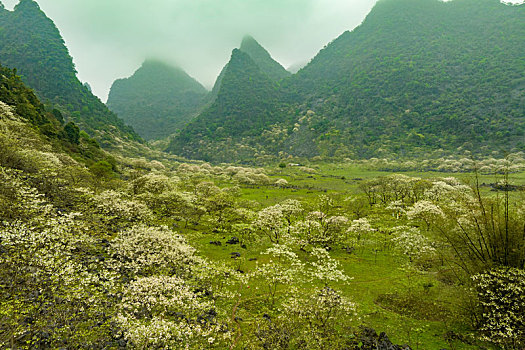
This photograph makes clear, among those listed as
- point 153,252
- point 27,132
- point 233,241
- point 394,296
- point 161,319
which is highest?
point 27,132

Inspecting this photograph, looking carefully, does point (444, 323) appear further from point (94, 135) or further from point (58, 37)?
point (58, 37)

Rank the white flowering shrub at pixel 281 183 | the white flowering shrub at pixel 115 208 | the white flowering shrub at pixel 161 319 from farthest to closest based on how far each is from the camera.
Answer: the white flowering shrub at pixel 281 183 → the white flowering shrub at pixel 115 208 → the white flowering shrub at pixel 161 319

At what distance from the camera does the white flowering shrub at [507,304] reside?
13.5 metres

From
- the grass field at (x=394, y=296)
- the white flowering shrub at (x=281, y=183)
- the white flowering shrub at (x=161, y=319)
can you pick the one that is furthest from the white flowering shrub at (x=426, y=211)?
the white flowering shrub at (x=281, y=183)

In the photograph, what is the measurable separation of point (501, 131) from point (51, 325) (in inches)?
8132

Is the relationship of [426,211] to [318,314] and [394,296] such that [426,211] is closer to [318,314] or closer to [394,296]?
[394,296]

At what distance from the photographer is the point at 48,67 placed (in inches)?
6594

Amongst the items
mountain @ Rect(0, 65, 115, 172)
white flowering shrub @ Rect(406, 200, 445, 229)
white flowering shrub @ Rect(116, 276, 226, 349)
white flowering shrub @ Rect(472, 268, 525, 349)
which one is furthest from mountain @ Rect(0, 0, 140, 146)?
white flowering shrub @ Rect(472, 268, 525, 349)

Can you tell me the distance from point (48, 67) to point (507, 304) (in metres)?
245

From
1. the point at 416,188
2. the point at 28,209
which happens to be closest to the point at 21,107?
the point at 28,209

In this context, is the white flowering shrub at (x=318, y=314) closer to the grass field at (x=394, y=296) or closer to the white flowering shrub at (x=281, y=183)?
the grass field at (x=394, y=296)

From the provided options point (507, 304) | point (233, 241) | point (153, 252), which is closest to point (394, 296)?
point (507, 304)

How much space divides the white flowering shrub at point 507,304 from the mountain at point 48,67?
164 meters

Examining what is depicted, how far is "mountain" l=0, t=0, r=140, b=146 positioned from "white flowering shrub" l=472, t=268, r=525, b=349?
16396 centimetres
